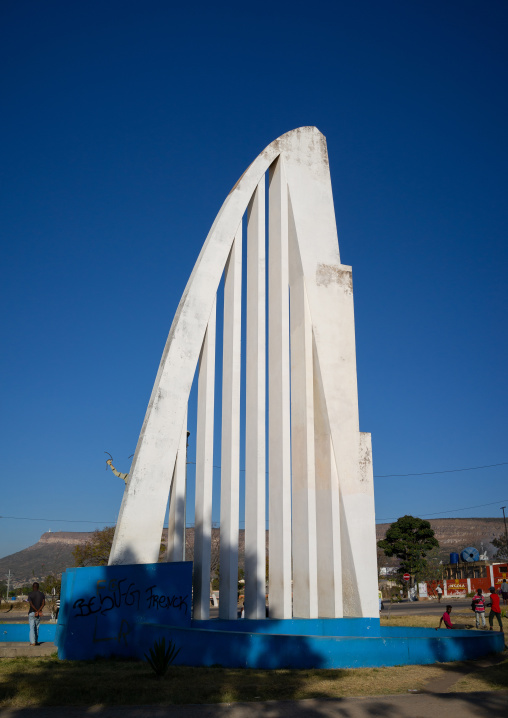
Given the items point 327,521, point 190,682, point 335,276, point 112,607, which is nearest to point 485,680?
point 190,682

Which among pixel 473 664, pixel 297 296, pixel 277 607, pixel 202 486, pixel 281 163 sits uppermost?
pixel 281 163

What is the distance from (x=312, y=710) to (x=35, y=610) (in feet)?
26.3

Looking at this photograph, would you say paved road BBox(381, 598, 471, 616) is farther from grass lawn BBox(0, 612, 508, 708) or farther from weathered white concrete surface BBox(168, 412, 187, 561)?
grass lawn BBox(0, 612, 508, 708)

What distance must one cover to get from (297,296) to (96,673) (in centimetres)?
966

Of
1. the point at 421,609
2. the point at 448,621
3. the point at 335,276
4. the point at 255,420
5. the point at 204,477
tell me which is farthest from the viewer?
the point at 421,609

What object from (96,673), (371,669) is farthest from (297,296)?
(96,673)

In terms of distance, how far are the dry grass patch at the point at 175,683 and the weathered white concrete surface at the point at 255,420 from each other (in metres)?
3.98

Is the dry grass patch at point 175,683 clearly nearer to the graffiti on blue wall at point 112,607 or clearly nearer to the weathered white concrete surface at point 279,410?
the graffiti on blue wall at point 112,607

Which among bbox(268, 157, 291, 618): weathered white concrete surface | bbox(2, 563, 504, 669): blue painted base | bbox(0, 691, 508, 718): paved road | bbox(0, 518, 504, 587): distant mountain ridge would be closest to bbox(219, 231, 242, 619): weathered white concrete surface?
bbox(268, 157, 291, 618): weathered white concrete surface

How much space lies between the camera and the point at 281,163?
17.2m

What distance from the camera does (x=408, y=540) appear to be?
58875 millimetres

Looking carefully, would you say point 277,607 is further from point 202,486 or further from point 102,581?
point 102,581

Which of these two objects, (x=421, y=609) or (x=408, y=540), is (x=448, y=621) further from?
(x=408, y=540)

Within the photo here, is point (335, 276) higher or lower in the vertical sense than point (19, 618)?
higher
